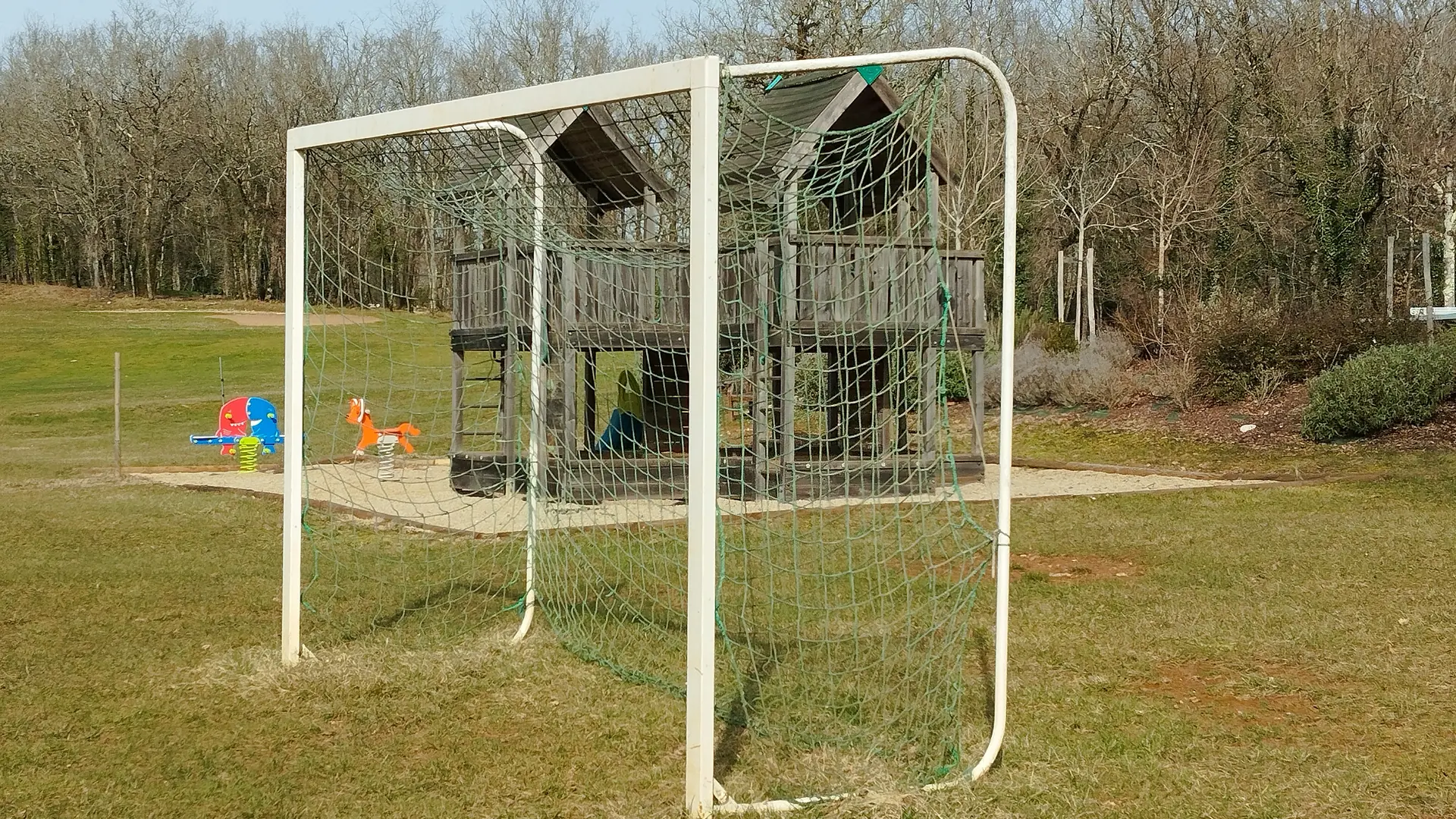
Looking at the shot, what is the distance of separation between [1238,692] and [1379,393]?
35.9 feet

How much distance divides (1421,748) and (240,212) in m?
51.1

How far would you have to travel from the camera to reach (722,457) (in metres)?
13.7

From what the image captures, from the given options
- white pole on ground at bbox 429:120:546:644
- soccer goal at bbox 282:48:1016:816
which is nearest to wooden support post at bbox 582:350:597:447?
soccer goal at bbox 282:48:1016:816

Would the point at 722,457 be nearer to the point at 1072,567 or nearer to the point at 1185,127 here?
the point at 1072,567

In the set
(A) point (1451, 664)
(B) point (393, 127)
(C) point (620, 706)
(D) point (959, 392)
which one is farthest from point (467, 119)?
(D) point (959, 392)

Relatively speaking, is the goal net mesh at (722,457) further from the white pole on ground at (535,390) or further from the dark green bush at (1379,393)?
the dark green bush at (1379,393)

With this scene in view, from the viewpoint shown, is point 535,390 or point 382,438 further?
point 382,438

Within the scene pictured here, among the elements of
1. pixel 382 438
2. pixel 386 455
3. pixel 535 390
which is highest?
pixel 535 390

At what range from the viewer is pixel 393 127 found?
5977 mm

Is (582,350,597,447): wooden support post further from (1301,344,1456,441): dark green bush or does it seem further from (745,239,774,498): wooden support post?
(1301,344,1456,441): dark green bush

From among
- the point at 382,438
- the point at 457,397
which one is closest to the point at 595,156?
the point at 457,397

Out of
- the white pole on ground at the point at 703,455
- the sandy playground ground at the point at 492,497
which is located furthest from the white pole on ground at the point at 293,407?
the sandy playground ground at the point at 492,497

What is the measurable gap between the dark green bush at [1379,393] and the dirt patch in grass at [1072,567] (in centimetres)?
770

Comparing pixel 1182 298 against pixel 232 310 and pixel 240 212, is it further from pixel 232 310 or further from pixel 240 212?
Answer: pixel 240 212
